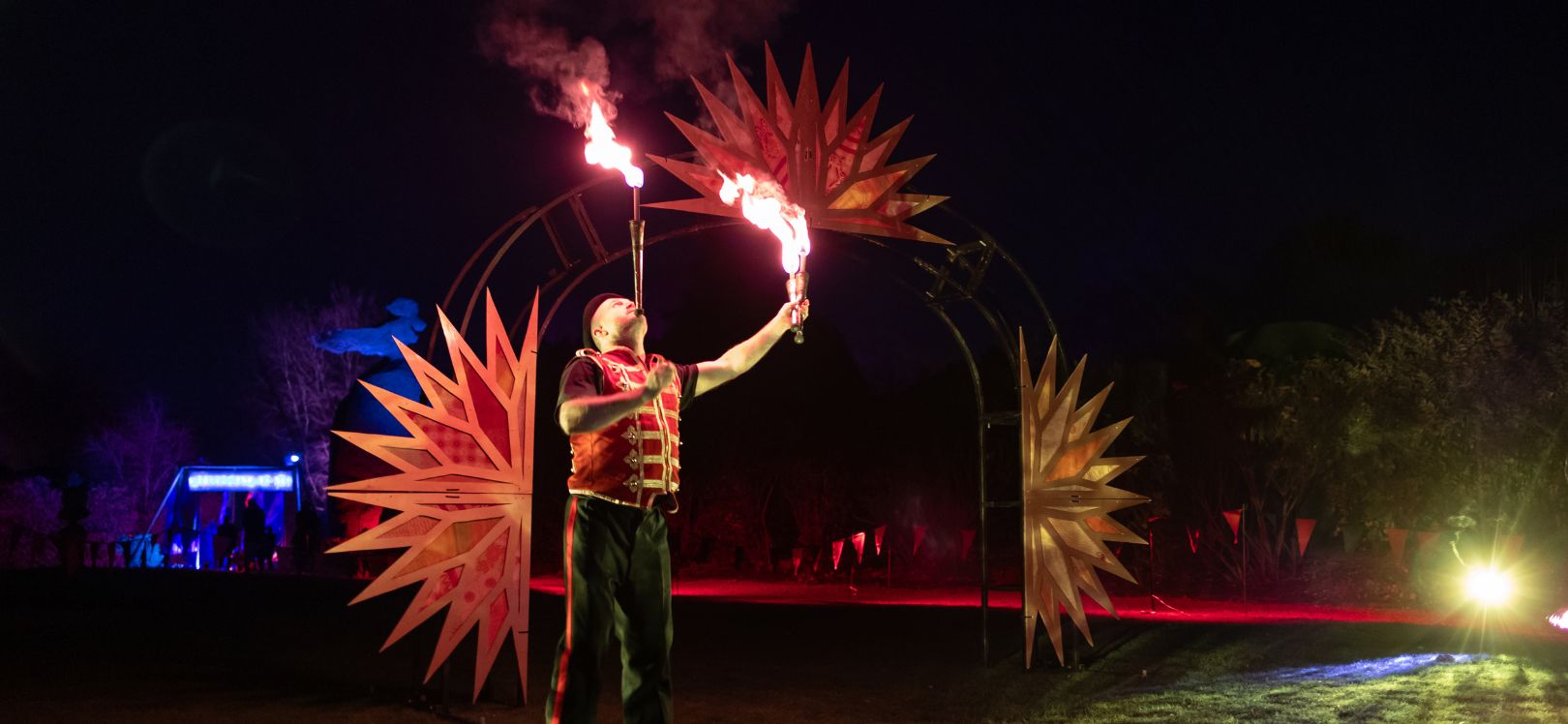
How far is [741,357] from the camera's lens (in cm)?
624

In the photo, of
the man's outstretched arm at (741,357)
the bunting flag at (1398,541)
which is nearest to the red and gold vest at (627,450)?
the man's outstretched arm at (741,357)

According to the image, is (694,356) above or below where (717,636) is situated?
above

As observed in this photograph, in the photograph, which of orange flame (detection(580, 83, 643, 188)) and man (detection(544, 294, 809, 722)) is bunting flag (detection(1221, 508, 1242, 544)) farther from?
man (detection(544, 294, 809, 722))

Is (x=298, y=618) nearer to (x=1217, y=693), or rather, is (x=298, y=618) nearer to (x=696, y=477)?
(x=1217, y=693)

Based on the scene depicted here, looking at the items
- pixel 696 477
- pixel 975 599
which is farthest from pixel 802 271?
pixel 696 477

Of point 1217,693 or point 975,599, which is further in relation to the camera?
point 975,599

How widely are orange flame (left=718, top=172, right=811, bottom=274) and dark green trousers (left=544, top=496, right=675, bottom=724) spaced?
1983 mm

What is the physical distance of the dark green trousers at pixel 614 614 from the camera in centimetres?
550

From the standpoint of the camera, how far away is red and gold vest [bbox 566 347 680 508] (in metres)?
5.59

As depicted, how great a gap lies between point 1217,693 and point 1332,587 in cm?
1480

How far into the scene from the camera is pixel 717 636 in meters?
13.3

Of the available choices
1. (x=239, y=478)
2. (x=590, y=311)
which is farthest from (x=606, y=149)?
(x=239, y=478)

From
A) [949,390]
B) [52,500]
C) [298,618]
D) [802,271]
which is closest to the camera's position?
[802,271]

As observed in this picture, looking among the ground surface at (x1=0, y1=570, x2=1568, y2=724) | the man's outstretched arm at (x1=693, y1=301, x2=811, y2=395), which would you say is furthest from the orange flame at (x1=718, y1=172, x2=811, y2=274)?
the ground surface at (x1=0, y1=570, x2=1568, y2=724)
